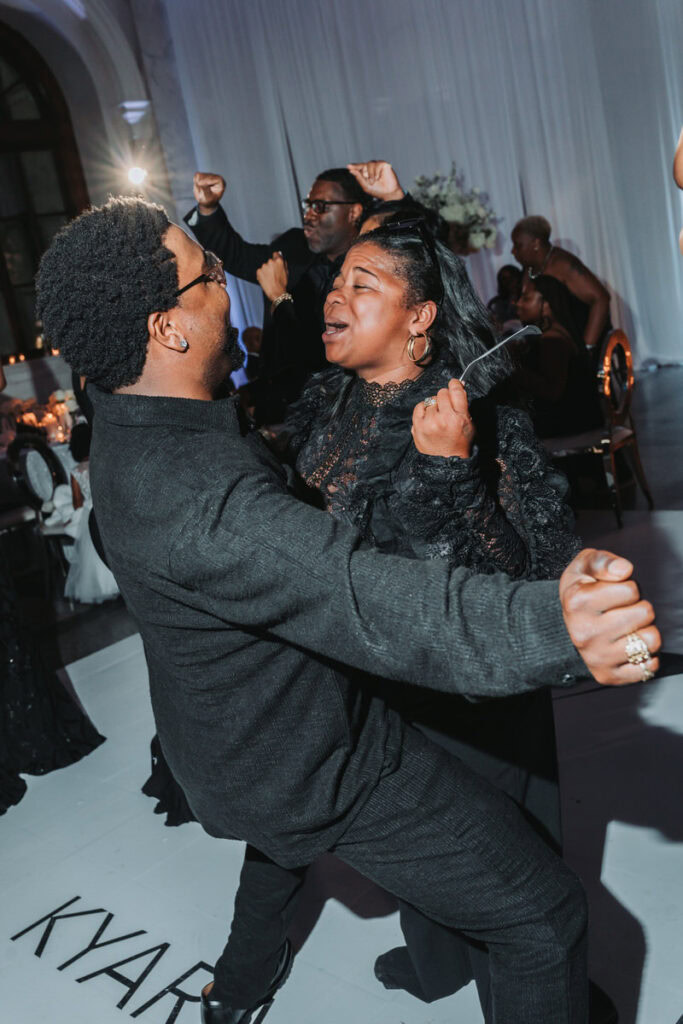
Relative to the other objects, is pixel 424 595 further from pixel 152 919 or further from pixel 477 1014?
pixel 152 919

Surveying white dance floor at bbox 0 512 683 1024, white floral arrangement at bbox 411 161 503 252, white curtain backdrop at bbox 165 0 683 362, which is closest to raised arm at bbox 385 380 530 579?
white dance floor at bbox 0 512 683 1024

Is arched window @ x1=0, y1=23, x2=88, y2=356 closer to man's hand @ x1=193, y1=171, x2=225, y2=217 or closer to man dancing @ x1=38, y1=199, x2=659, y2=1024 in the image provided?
man's hand @ x1=193, y1=171, x2=225, y2=217

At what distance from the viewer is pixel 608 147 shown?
8.93 metres

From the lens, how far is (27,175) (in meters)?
9.27

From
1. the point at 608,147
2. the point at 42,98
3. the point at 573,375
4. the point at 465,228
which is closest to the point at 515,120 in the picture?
the point at 608,147

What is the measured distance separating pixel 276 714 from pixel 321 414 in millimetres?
936

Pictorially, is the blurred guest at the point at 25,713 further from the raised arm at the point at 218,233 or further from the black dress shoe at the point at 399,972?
the black dress shoe at the point at 399,972

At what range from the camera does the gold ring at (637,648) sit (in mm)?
857

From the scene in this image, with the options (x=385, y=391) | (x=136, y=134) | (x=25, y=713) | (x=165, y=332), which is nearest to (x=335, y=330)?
(x=385, y=391)

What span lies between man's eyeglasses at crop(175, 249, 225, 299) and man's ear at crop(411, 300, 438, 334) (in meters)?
0.55

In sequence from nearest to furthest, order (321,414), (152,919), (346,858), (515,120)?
(346,858) < (321,414) < (152,919) < (515,120)

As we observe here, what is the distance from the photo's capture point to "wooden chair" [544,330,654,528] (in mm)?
4547

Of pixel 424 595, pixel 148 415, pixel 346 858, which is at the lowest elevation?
pixel 346 858

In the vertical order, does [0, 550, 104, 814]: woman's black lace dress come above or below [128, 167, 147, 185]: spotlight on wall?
below
